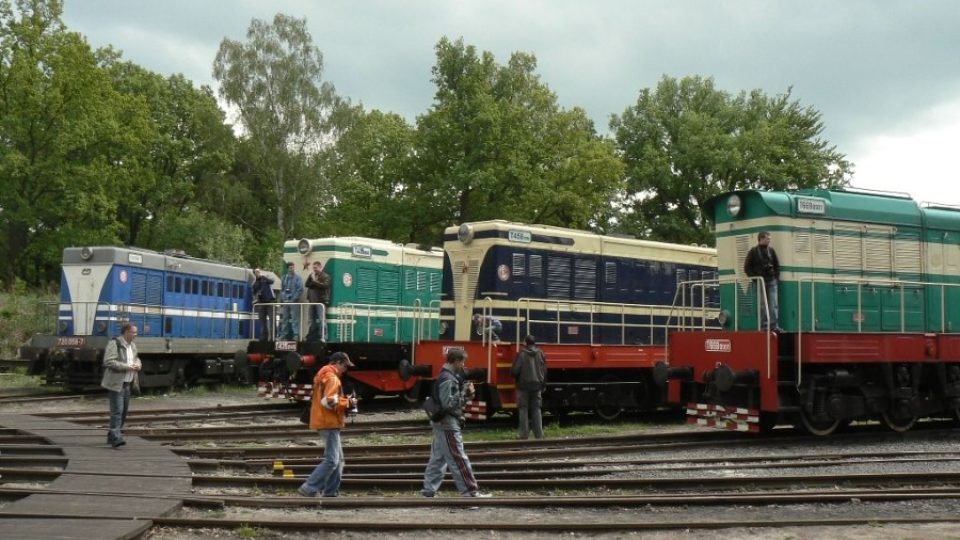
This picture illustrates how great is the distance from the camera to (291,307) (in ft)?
58.9

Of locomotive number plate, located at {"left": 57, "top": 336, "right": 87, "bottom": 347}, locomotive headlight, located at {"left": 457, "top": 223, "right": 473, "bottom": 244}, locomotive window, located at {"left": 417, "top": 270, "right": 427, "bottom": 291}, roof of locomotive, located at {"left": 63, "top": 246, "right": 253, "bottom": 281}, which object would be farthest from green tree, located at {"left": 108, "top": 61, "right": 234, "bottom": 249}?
locomotive headlight, located at {"left": 457, "top": 223, "right": 473, "bottom": 244}

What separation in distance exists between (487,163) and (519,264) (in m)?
15.9

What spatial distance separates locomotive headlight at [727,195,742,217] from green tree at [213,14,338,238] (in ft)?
97.2

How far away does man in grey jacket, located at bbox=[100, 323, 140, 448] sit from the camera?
11391 mm

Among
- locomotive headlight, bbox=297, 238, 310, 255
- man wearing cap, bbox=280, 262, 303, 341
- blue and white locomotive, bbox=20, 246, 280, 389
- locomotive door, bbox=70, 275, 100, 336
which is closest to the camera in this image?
man wearing cap, bbox=280, 262, 303, 341

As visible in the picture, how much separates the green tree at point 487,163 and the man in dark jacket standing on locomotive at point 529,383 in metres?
18.0

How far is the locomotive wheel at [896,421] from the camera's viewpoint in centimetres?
1378

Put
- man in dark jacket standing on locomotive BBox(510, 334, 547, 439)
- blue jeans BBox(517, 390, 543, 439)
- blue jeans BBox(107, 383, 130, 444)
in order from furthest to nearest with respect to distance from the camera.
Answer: blue jeans BBox(517, 390, 543, 439), man in dark jacket standing on locomotive BBox(510, 334, 547, 439), blue jeans BBox(107, 383, 130, 444)

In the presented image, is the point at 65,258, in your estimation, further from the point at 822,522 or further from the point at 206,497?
the point at 822,522

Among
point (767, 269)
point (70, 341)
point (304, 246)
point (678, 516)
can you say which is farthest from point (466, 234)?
point (70, 341)

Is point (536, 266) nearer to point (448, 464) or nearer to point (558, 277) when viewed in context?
point (558, 277)

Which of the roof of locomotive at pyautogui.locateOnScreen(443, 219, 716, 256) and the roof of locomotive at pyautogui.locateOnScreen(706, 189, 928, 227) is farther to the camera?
the roof of locomotive at pyautogui.locateOnScreen(443, 219, 716, 256)

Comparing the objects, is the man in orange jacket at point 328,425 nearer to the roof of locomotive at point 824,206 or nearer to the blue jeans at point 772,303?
the blue jeans at point 772,303

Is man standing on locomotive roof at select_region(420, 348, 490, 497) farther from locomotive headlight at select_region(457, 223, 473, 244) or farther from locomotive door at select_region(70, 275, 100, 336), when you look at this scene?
locomotive door at select_region(70, 275, 100, 336)
